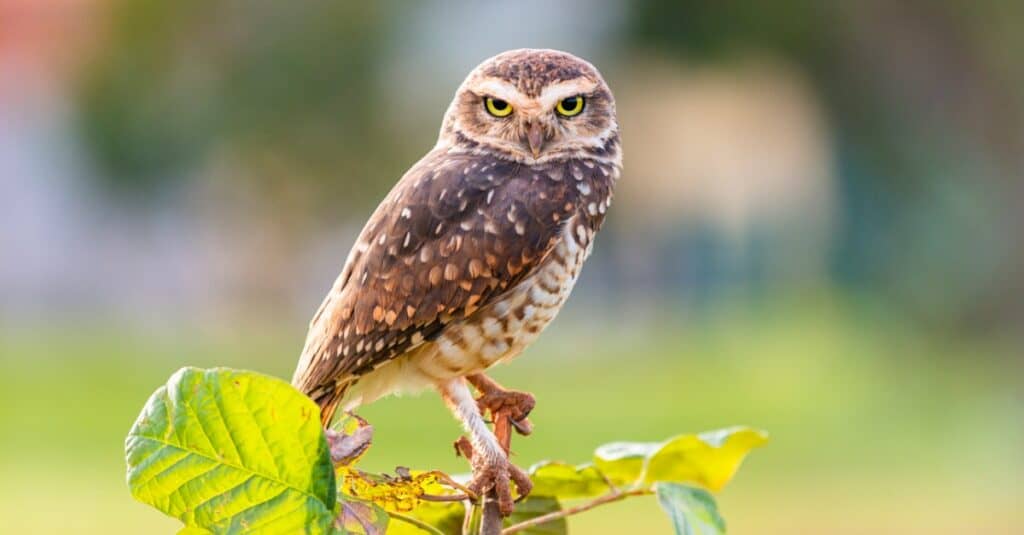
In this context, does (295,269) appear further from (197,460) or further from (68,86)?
(197,460)

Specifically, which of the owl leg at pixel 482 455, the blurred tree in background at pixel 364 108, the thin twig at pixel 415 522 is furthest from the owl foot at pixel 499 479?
the blurred tree in background at pixel 364 108

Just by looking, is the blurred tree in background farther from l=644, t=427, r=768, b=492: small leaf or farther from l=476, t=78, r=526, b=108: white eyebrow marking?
l=644, t=427, r=768, b=492: small leaf

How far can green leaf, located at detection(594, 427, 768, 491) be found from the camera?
5.58 ft

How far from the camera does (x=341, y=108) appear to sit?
67.9 ft

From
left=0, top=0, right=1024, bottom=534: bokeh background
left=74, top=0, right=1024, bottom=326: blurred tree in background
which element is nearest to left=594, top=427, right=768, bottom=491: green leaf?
left=0, top=0, right=1024, bottom=534: bokeh background

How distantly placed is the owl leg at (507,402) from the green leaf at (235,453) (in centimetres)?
79

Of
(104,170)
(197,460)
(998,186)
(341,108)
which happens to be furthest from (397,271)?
(104,170)

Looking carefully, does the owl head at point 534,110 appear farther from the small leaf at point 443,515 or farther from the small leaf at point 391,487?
the small leaf at point 391,487

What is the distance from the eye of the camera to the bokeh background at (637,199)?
56.3 feet

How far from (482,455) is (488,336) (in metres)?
0.42

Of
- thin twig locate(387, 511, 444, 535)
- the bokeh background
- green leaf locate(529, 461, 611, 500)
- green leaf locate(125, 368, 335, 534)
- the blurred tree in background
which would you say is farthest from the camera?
the blurred tree in background

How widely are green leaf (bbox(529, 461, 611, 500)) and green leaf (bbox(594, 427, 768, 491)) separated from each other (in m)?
0.02

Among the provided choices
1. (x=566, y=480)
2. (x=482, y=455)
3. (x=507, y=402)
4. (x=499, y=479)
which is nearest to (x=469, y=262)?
(x=507, y=402)

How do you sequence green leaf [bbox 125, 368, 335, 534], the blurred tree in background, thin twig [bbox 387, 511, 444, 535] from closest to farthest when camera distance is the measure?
green leaf [bbox 125, 368, 335, 534] < thin twig [bbox 387, 511, 444, 535] < the blurred tree in background
